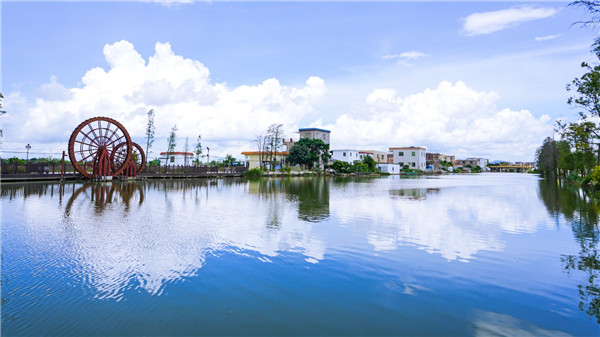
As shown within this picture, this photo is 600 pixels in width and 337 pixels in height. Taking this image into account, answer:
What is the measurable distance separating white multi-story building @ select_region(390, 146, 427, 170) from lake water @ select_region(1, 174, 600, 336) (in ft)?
273

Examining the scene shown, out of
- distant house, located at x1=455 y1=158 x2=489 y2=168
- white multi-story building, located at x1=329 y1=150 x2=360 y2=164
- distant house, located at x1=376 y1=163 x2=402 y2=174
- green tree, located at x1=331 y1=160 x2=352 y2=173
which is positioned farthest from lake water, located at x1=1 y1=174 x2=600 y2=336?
distant house, located at x1=455 y1=158 x2=489 y2=168

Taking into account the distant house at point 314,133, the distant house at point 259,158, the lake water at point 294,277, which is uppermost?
the distant house at point 314,133

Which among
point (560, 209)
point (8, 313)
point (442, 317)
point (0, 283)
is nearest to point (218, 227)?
point (0, 283)

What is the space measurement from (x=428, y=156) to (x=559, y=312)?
111 metres

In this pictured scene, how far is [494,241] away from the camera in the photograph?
30.4 feet

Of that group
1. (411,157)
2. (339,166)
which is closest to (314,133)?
(339,166)

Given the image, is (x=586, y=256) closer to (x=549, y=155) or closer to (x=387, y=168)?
(x=549, y=155)

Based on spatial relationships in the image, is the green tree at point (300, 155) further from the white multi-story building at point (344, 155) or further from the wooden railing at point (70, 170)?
the white multi-story building at point (344, 155)

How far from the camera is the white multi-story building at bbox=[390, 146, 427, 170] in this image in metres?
91.7

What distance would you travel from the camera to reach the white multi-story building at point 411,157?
9169cm

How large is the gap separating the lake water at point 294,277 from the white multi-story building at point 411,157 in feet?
273

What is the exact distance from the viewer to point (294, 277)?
6188 mm

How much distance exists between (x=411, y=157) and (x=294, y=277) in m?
91.6

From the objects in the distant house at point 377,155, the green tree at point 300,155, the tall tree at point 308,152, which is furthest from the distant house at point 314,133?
the distant house at point 377,155
